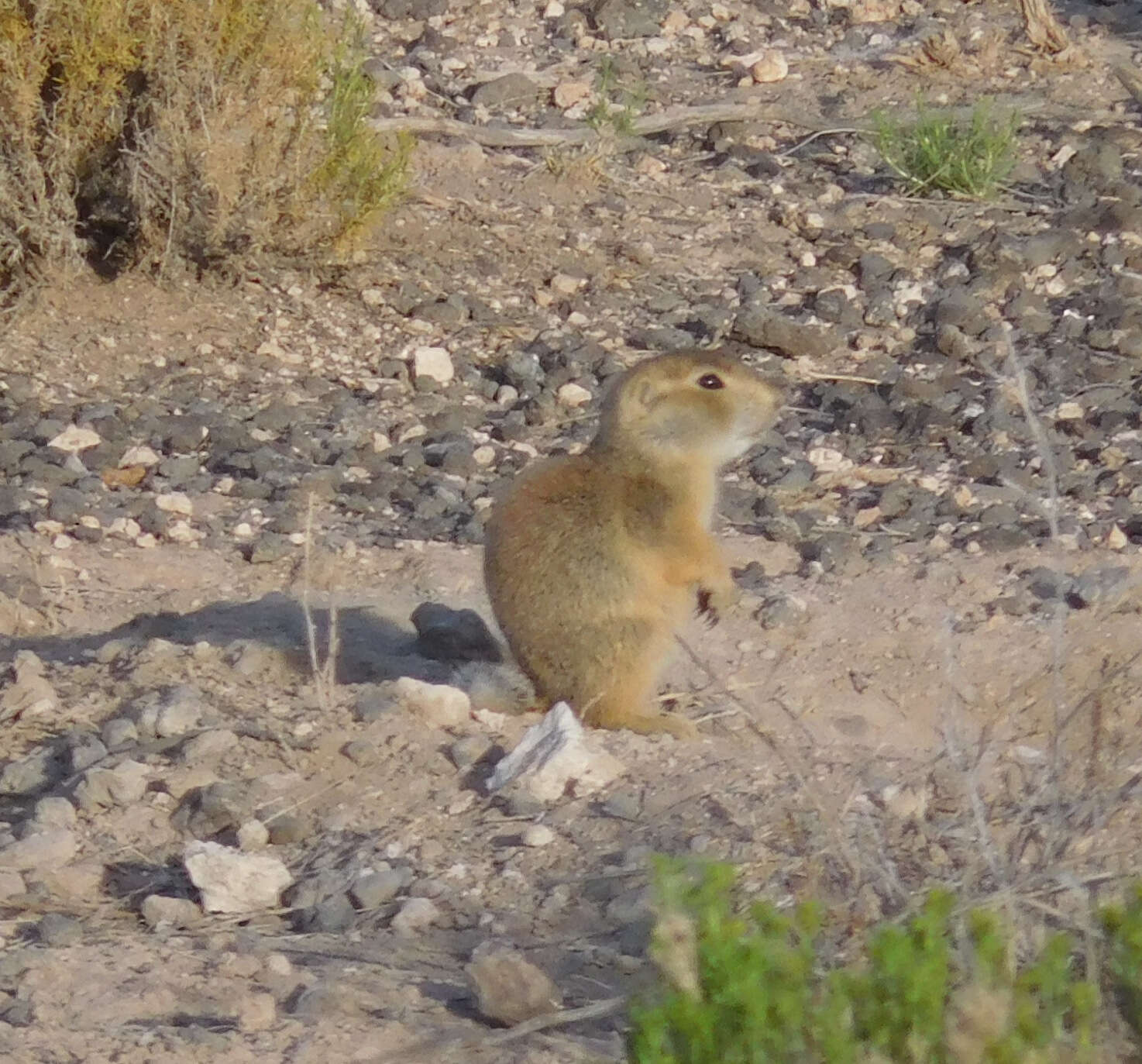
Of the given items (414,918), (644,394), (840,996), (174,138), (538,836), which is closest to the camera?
(840,996)

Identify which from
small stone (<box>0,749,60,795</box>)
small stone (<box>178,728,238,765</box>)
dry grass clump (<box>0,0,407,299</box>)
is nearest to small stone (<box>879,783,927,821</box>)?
small stone (<box>178,728,238,765</box>)

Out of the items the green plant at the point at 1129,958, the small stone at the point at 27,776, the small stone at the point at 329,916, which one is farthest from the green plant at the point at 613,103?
the green plant at the point at 1129,958

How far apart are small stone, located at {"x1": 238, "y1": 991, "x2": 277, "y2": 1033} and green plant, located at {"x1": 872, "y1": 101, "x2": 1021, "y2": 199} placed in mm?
6051

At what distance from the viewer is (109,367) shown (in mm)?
7605

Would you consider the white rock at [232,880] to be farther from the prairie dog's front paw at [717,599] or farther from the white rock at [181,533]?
the white rock at [181,533]

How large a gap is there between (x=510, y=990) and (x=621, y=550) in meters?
1.63

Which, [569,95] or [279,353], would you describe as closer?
[279,353]

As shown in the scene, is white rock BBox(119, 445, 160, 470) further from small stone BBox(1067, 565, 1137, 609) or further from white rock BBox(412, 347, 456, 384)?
small stone BBox(1067, 565, 1137, 609)

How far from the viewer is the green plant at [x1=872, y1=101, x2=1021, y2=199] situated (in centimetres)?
875

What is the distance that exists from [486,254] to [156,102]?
165 centimetres

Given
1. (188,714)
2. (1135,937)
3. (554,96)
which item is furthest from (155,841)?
(554,96)

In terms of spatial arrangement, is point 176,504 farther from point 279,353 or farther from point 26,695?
point 26,695

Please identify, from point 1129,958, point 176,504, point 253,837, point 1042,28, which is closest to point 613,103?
point 1042,28

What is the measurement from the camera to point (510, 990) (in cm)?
349
